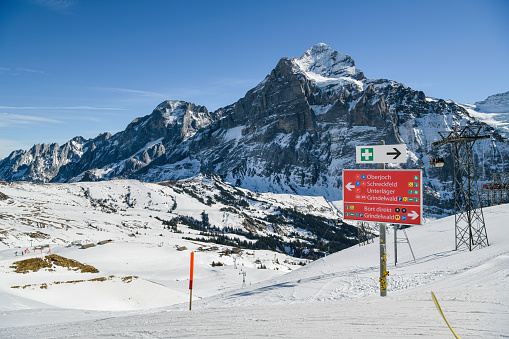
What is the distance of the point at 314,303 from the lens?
1153cm

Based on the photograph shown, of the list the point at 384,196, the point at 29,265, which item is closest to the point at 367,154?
the point at 384,196

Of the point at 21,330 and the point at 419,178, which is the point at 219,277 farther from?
the point at 419,178

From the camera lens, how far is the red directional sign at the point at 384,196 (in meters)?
10.4

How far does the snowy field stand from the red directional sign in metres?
2.98

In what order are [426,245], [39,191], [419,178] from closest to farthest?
[419,178] → [426,245] → [39,191]

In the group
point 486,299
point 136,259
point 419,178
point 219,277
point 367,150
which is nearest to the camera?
point 486,299

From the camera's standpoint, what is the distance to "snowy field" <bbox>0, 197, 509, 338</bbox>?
317 inches

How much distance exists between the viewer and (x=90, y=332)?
9.20 m

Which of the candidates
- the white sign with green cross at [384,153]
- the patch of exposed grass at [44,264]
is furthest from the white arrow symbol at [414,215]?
the patch of exposed grass at [44,264]

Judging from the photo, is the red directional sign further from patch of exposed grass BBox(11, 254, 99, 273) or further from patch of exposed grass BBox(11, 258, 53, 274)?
patch of exposed grass BBox(11, 254, 99, 273)

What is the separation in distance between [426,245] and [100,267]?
47677mm

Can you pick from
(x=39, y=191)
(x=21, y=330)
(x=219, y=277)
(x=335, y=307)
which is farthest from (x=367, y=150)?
(x=39, y=191)

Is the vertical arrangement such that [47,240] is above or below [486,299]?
below

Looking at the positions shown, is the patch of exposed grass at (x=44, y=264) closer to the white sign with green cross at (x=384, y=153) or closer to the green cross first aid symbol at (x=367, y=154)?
the green cross first aid symbol at (x=367, y=154)
